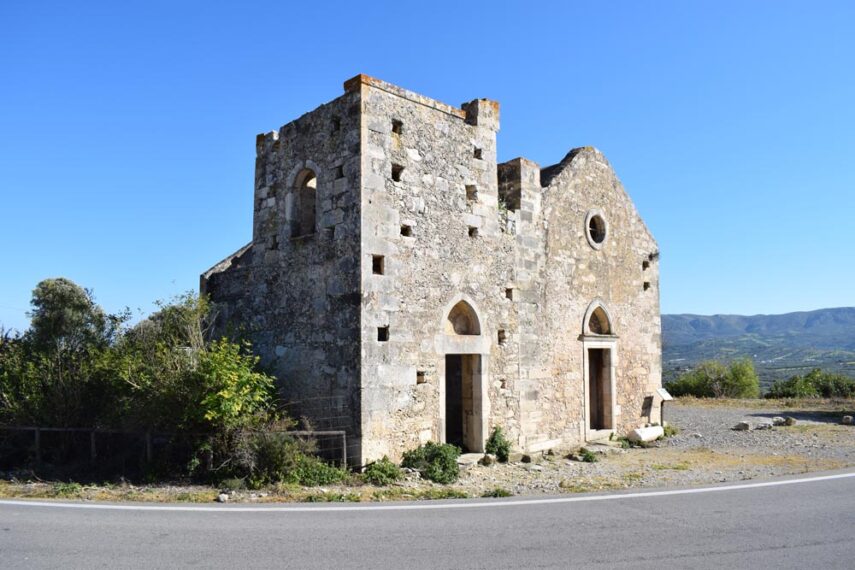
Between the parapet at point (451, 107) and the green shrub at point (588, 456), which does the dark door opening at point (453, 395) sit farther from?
the parapet at point (451, 107)

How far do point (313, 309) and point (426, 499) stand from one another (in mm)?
4531

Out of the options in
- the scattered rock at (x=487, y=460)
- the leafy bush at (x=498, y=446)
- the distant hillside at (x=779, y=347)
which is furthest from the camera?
the distant hillside at (x=779, y=347)

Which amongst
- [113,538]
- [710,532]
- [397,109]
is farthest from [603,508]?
[397,109]

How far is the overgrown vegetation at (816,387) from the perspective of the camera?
98.1ft

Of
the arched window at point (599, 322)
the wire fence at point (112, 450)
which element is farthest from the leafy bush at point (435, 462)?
the arched window at point (599, 322)

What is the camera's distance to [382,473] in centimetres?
1058

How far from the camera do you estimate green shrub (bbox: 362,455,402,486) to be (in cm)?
1041

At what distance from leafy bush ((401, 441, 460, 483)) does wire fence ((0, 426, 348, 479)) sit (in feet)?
4.20

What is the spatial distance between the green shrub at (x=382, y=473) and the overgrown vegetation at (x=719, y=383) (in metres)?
27.4

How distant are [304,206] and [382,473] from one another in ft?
19.7

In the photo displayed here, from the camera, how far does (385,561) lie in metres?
5.98

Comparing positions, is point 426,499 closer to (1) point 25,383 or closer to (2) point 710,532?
(2) point 710,532

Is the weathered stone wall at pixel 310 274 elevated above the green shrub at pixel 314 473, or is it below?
above

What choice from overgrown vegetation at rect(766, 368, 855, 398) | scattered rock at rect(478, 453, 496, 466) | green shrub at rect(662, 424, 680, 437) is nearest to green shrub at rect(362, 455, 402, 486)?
scattered rock at rect(478, 453, 496, 466)
